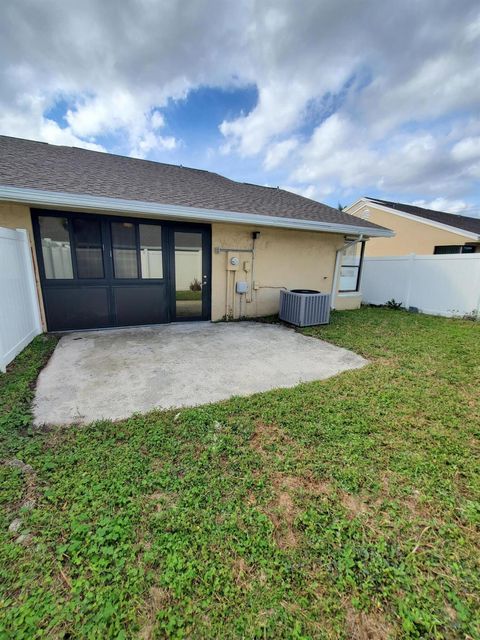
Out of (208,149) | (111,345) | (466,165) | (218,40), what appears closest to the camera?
(111,345)

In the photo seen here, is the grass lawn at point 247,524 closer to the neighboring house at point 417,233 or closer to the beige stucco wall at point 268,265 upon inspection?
the beige stucco wall at point 268,265

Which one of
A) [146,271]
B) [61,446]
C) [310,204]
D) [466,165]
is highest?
[466,165]

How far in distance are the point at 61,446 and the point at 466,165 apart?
40720 mm

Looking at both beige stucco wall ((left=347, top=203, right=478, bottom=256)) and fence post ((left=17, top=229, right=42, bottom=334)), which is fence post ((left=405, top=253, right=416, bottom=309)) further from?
fence post ((left=17, top=229, right=42, bottom=334))

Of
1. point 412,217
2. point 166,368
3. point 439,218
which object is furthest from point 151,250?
point 439,218

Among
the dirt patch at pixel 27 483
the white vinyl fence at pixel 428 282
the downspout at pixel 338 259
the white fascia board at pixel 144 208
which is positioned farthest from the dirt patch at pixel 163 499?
the white vinyl fence at pixel 428 282

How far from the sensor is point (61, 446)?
216 cm

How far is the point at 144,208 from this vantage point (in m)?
4.75

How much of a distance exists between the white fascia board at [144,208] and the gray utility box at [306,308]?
165cm

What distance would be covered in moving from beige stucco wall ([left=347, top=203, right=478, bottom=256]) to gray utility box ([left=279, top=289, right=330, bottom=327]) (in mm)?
8914

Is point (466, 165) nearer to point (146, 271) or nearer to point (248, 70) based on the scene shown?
point (248, 70)

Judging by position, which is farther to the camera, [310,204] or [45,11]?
[310,204]

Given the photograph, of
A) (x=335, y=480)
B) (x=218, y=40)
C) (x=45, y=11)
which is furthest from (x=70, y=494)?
(x=218, y=40)

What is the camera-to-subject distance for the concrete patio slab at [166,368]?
9.42ft
